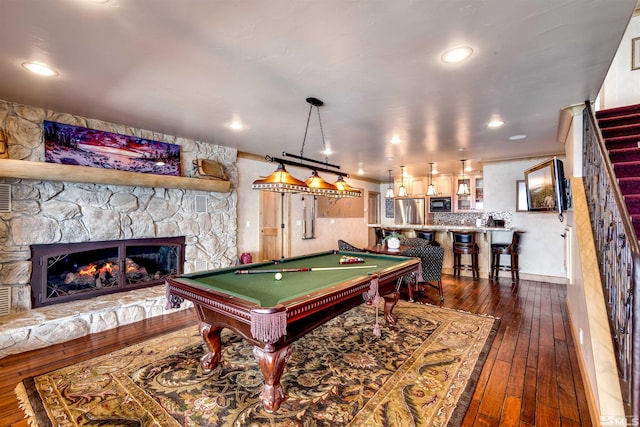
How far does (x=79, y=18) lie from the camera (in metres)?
1.67

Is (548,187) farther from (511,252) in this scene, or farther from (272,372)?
(272,372)

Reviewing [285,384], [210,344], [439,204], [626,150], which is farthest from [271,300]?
[439,204]

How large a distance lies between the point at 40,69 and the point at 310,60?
2.17 metres

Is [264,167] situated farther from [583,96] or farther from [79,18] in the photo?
[583,96]

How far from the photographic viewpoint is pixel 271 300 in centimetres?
194

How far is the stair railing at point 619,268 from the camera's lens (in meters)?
1.20

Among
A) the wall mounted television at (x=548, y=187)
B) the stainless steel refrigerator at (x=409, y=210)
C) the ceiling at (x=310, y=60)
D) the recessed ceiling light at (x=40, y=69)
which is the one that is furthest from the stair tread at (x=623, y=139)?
the stainless steel refrigerator at (x=409, y=210)

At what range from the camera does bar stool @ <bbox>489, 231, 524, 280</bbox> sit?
18.3 ft

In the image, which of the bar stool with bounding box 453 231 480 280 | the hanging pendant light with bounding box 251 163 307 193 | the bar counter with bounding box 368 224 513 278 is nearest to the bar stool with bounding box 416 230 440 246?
the bar counter with bounding box 368 224 513 278

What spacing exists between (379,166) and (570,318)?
4430 millimetres

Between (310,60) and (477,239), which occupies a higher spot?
(310,60)

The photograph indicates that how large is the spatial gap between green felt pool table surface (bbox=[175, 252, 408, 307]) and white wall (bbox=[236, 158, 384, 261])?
2.33 metres

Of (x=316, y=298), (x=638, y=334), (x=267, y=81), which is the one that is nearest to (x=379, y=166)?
(x=267, y=81)

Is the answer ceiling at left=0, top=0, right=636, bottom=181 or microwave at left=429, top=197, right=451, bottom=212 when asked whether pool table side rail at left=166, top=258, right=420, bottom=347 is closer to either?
ceiling at left=0, top=0, right=636, bottom=181
